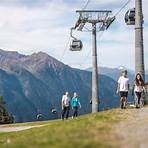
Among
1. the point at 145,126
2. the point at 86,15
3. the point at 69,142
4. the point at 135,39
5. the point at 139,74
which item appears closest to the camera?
the point at 69,142

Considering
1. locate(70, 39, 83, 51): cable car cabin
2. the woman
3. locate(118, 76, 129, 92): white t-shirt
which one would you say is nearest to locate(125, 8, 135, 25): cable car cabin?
the woman

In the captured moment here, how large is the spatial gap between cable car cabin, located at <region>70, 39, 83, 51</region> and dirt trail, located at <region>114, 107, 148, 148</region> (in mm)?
36452

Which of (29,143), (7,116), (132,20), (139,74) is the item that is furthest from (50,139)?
(7,116)

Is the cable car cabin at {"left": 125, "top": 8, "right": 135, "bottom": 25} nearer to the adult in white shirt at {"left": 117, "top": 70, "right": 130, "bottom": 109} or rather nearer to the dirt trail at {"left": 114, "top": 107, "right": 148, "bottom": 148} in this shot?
the adult in white shirt at {"left": 117, "top": 70, "right": 130, "bottom": 109}

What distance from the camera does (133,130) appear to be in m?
18.7

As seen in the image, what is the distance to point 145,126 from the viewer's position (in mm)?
19906

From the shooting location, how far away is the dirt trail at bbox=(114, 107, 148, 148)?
1515cm

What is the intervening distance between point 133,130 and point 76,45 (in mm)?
44133

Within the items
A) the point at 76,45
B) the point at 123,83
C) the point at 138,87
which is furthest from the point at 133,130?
the point at 76,45

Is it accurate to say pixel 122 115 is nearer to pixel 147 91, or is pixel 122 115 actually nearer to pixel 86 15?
pixel 147 91

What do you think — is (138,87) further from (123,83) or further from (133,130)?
(133,130)

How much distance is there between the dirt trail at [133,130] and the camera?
15.1 meters

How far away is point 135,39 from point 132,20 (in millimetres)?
7283

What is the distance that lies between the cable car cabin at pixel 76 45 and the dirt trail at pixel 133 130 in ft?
120
